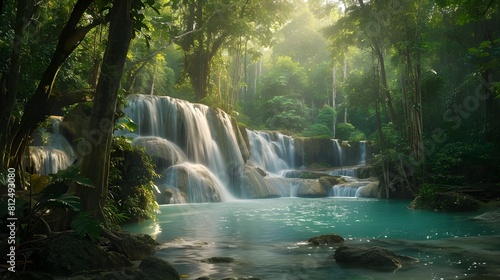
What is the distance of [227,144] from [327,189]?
5.98m

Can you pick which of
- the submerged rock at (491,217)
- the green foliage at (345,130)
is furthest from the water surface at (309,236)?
the green foliage at (345,130)

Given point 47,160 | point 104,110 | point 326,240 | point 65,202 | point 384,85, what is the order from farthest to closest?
1. point 384,85
2. point 47,160
3. point 326,240
4. point 104,110
5. point 65,202

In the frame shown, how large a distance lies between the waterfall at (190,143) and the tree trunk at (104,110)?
11.3 metres

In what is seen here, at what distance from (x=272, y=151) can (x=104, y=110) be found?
23.2 m

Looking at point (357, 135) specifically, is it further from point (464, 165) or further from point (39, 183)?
point (39, 183)

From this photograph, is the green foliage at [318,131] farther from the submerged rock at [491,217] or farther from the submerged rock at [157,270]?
the submerged rock at [157,270]

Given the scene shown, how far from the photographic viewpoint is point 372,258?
5785mm

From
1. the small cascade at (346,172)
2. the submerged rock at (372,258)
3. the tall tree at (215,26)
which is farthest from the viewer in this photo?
the small cascade at (346,172)

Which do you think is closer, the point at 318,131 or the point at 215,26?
the point at 215,26

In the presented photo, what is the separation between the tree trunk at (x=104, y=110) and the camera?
22.4 ft

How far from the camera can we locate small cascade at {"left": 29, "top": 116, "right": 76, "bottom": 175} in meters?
14.1

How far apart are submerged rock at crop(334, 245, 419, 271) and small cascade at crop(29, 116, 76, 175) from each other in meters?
10.8

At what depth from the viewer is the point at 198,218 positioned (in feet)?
41.4

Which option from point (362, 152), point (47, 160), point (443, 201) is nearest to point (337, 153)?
point (362, 152)
